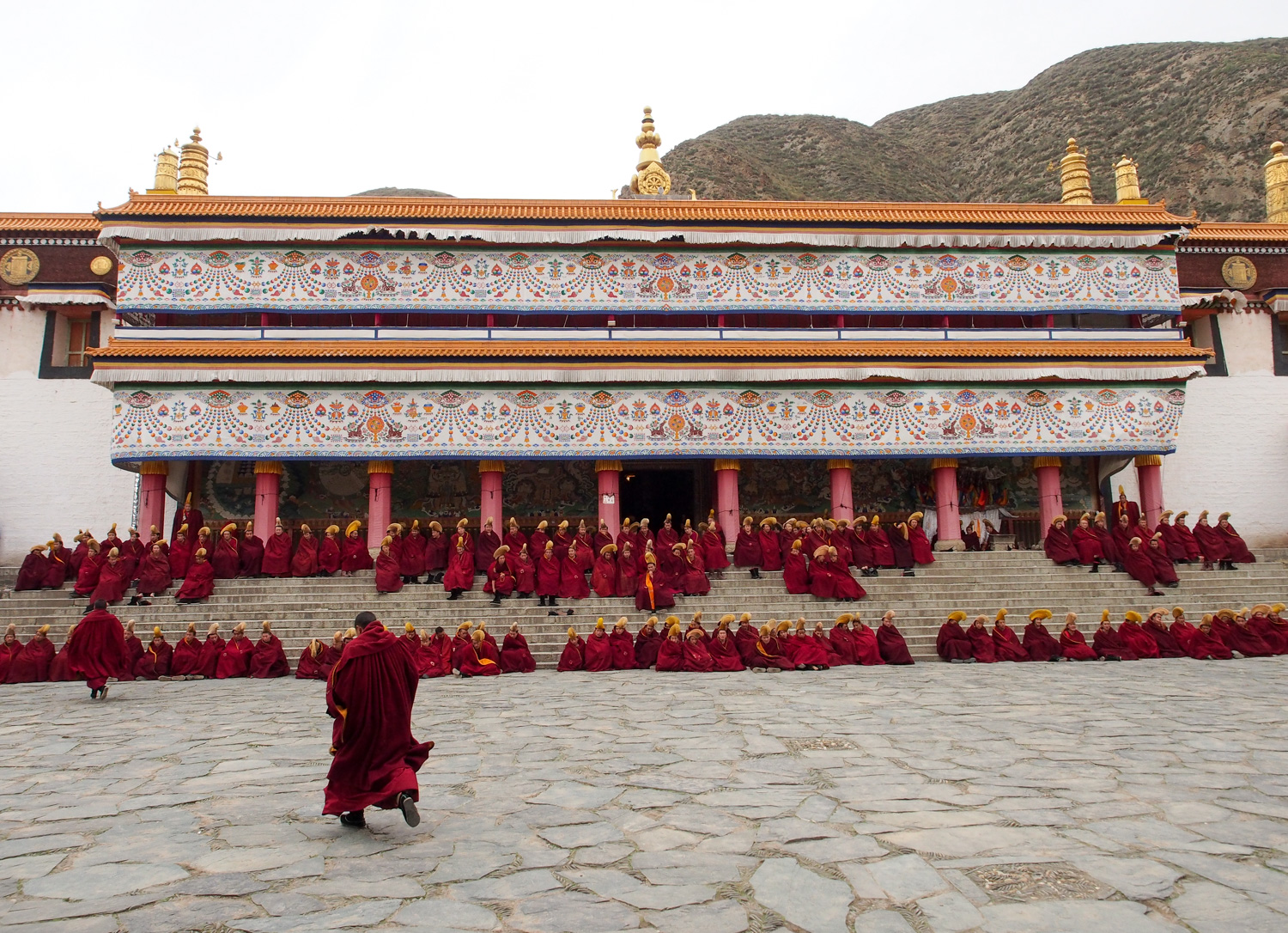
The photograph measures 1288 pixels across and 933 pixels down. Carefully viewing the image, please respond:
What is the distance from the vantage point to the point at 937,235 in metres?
17.9

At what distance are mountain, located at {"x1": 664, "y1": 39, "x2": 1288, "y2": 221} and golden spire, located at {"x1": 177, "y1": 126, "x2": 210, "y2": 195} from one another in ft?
95.6

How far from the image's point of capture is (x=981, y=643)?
11.6 metres

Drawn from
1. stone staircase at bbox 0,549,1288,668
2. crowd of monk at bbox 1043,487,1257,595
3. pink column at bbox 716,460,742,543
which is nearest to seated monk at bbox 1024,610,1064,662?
stone staircase at bbox 0,549,1288,668

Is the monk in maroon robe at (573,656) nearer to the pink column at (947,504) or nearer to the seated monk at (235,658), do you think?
the seated monk at (235,658)

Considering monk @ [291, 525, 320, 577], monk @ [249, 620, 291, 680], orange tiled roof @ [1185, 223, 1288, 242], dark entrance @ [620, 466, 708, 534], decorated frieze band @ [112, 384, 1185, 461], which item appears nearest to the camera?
monk @ [249, 620, 291, 680]

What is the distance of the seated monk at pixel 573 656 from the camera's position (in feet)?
36.8

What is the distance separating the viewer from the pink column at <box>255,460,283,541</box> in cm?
1590

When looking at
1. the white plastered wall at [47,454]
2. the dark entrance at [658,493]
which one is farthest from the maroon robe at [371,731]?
the white plastered wall at [47,454]

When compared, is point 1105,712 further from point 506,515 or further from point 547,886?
point 506,515

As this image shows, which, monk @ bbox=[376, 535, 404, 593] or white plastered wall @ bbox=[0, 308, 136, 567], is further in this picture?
white plastered wall @ bbox=[0, 308, 136, 567]

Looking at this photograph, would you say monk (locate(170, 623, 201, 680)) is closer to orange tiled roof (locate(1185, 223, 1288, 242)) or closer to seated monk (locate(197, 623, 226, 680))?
seated monk (locate(197, 623, 226, 680))

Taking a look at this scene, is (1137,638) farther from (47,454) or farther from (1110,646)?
(47,454)

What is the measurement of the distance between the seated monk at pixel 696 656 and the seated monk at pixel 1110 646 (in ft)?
16.0

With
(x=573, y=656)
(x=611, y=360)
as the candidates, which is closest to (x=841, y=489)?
(x=611, y=360)
